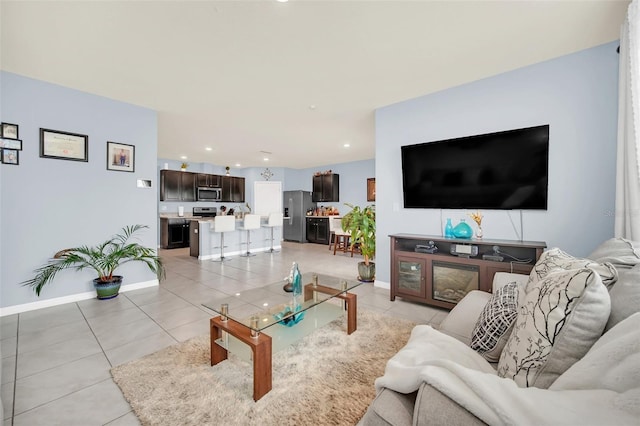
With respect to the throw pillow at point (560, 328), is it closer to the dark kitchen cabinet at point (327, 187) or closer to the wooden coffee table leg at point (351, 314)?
the wooden coffee table leg at point (351, 314)

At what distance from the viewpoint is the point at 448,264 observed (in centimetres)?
285

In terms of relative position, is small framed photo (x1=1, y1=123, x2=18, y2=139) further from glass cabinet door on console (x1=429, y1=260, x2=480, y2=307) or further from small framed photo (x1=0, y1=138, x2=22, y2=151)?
glass cabinet door on console (x1=429, y1=260, x2=480, y2=307)

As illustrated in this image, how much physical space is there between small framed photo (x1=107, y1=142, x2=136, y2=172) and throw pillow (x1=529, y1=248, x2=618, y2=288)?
14.9 feet

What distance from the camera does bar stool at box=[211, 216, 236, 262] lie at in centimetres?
567

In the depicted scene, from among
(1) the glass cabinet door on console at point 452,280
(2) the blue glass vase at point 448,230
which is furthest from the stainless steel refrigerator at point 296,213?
(1) the glass cabinet door on console at point 452,280

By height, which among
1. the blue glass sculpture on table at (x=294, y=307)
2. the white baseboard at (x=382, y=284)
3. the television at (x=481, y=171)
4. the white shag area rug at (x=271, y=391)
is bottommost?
the white shag area rug at (x=271, y=391)

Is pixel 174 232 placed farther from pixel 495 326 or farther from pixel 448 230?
pixel 495 326

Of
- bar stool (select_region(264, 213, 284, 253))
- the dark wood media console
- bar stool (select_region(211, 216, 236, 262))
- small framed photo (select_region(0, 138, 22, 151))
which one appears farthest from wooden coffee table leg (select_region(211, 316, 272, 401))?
bar stool (select_region(264, 213, 284, 253))

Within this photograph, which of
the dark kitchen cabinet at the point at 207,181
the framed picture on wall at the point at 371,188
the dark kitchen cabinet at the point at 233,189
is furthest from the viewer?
the dark kitchen cabinet at the point at 233,189

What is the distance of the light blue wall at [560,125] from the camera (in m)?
2.35

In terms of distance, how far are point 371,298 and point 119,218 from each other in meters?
3.58

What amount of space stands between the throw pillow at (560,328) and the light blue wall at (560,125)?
2.26 m

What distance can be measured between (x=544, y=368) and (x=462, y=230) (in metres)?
2.31

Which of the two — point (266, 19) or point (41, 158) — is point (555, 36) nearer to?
point (266, 19)
